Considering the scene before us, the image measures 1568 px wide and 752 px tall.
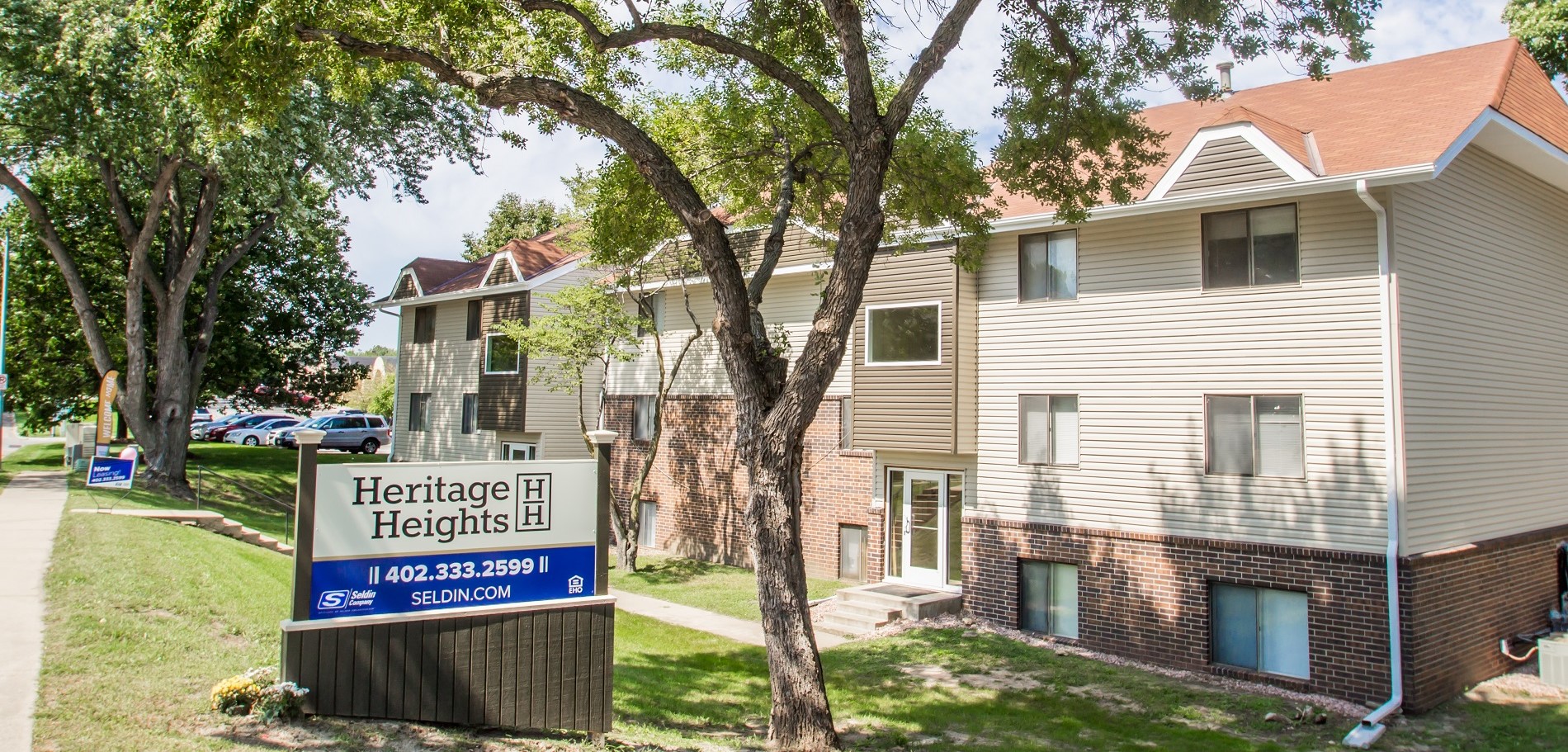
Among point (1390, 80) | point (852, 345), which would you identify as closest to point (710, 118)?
point (852, 345)

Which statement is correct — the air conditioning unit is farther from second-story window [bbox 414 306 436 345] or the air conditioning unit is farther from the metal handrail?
second-story window [bbox 414 306 436 345]

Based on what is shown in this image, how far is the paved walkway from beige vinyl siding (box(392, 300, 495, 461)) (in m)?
11.0

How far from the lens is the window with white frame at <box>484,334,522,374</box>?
2548 centimetres

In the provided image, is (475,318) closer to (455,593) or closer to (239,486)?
(239,486)

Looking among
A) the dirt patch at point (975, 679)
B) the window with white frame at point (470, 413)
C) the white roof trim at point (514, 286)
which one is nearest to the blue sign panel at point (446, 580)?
the dirt patch at point (975, 679)

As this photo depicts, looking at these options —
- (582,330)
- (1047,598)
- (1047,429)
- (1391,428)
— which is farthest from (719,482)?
(1391,428)

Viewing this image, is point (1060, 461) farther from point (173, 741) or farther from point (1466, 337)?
point (173, 741)

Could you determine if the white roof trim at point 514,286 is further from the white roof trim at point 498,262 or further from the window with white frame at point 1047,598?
the window with white frame at point 1047,598

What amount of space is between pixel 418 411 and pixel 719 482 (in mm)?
12747

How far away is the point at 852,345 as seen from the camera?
1767 cm

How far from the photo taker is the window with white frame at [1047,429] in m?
14.4

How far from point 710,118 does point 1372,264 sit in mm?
8184

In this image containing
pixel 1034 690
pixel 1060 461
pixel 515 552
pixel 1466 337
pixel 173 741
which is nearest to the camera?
pixel 173 741

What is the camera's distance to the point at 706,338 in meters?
21.5
